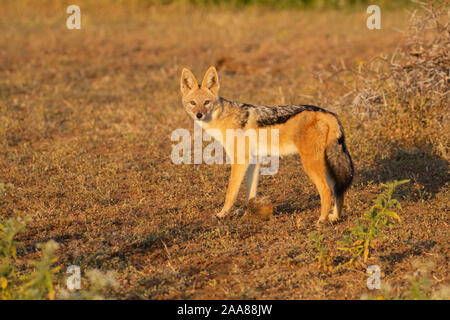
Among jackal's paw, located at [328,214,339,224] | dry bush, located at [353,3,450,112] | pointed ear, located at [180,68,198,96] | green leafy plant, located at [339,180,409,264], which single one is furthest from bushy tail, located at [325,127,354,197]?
dry bush, located at [353,3,450,112]

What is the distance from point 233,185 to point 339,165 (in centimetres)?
111

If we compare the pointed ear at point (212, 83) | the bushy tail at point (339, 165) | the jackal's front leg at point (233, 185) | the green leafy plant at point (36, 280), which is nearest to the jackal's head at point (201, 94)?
the pointed ear at point (212, 83)

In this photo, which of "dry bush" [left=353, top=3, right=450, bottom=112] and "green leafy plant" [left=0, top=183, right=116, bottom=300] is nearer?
"green leafy plant" [left=0, top=183, right=116, bottom=300]

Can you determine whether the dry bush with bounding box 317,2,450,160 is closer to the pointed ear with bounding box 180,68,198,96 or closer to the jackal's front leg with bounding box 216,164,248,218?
the jackal's front leg with bounding box 216,164,248,218

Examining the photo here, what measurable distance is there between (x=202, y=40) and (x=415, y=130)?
755 centimetres

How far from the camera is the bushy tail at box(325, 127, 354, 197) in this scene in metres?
5.55

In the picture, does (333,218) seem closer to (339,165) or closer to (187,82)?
(339,165)

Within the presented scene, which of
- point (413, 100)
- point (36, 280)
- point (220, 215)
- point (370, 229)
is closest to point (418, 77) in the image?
point (413, 100)

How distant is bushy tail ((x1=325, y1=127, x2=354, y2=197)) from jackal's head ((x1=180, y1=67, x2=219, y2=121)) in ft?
4.45

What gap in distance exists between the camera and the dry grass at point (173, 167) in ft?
15.9

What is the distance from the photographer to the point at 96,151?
8172 millimetres

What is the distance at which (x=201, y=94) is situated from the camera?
6.27 meters

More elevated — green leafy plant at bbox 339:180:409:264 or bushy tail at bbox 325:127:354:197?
bushy tail at bbox 325:127:354:197

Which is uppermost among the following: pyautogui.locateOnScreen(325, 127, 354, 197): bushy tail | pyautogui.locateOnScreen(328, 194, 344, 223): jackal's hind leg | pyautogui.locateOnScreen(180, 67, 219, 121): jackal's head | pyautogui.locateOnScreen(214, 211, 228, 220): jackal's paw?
pyautogui.locateOnScreen(180, 67, 219, 121): jackal's head
